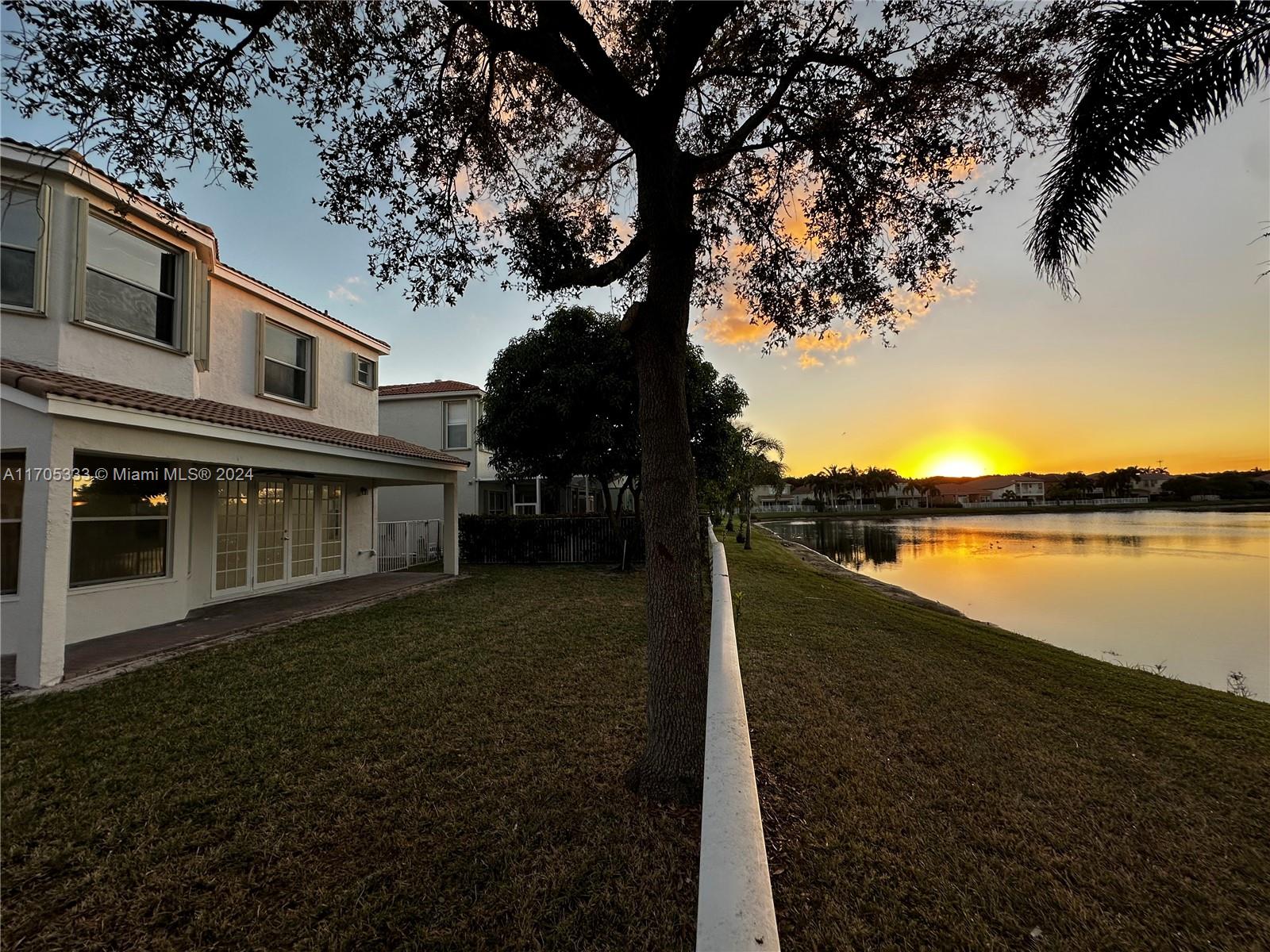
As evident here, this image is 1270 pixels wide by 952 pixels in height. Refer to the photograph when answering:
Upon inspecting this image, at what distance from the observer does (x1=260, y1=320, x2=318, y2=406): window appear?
32.8ft

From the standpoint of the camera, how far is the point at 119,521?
6793mm

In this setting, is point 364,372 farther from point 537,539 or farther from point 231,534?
point 537,539

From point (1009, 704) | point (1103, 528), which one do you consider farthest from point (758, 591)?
point (1103, 528)

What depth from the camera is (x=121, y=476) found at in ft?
22.3

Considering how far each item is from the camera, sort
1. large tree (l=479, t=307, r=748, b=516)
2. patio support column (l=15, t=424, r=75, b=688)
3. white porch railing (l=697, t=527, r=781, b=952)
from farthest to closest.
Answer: large tree (l=479, t=307, r=748, b=516)
patio support column (l=15, t=424, r=75, b=688)
white porch railing (l=697, t=527, r=781, b=952)

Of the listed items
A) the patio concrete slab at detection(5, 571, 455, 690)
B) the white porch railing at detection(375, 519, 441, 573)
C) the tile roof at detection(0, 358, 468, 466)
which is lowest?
the patio concrete slab at detection(5, 571, 455, 690)

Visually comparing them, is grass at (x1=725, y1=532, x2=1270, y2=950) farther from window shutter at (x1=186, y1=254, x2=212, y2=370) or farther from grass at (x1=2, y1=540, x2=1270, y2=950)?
window shutter at (x1=186, y1=254, x2=212, y2=370)

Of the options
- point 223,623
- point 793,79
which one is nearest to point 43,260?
point 223,623

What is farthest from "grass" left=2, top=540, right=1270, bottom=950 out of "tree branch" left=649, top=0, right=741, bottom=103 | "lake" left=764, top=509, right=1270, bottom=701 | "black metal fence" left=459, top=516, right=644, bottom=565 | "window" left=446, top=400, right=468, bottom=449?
"window" left=446, top=400, right=468, bottom=449

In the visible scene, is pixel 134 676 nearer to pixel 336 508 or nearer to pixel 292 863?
pixel 292 863

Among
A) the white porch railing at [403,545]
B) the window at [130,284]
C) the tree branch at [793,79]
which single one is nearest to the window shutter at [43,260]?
the window at [130,284]

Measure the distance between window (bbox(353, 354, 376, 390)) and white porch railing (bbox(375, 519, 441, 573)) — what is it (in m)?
3.96

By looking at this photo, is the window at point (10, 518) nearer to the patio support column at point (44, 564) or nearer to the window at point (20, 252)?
the patio support column at point (44, 564)

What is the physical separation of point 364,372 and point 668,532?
12898 millimetres
